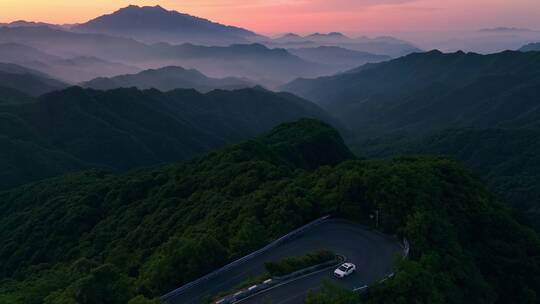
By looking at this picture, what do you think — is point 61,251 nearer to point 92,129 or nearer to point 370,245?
point 370,245

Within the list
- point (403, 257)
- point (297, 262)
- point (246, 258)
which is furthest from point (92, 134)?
point (403, 257)

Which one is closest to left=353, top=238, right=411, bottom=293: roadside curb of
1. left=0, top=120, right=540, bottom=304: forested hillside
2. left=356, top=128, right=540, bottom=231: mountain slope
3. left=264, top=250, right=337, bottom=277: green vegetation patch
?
left=0, top=120, right=540, bottom=304: forested hillside

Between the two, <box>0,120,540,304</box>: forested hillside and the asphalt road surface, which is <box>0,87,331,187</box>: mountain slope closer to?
<box>0,120,540,304</box>: forested hillside

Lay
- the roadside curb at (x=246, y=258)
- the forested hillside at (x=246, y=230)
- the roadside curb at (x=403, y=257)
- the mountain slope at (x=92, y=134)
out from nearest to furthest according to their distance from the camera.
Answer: the roadside curb at (x=403, y=257), the roadside curb at (x=246, y=258), the forested hillside at (x=246, y=230), the mountain slope at (x=92, y=134)

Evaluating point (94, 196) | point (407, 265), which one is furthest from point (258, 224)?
point (94, 196)

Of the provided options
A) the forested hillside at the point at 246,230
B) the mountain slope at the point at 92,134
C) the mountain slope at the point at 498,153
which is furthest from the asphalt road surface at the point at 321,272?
the mountain slope at the point at 92,134

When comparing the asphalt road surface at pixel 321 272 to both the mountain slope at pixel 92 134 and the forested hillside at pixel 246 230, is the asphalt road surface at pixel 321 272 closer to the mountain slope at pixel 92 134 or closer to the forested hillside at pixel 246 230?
the forested hillside at pixel 246 230

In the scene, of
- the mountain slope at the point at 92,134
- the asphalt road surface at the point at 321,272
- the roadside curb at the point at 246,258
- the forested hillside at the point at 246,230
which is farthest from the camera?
the mountain slope at the point at 92,134
